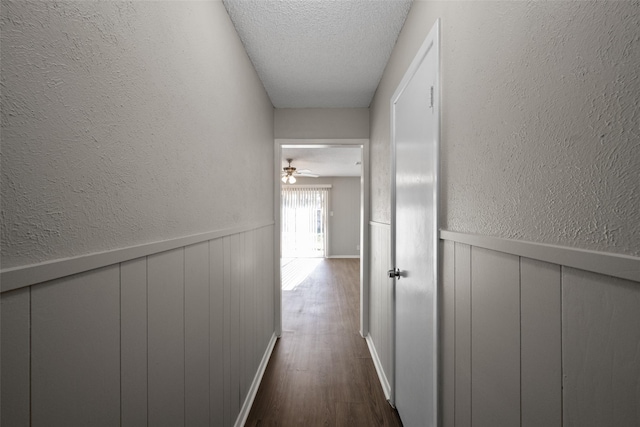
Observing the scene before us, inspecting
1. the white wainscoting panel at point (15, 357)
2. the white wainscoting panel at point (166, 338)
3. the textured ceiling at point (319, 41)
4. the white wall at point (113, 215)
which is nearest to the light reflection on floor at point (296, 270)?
the textured ceiling at point (319, 41)

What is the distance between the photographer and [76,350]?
0.65 meters

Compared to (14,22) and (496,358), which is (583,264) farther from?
(14,22)

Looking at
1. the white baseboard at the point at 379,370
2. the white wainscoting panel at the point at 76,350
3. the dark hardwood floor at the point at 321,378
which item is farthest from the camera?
the white baseboard at the point at 379,370

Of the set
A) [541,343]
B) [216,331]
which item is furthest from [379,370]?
[541,343]

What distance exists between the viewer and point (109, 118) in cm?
75

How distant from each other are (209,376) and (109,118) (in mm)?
1126

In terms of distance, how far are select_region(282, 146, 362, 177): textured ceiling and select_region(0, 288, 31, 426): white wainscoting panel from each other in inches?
168

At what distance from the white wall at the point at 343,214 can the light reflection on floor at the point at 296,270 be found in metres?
0.82

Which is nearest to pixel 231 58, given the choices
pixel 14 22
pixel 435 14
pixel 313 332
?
pixel 435 14

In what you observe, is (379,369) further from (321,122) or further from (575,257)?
(321,122)

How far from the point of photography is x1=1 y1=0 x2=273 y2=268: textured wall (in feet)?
1.77

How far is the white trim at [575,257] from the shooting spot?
0.48m

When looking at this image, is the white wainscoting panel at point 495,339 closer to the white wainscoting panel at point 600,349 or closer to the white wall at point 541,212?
the white wall at point 541,212

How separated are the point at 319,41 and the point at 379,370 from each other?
238 centimetres
